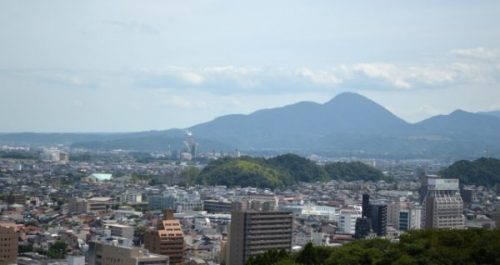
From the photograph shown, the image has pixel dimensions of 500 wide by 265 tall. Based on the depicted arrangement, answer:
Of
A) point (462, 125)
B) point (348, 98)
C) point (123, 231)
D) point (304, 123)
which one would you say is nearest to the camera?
point (123, 231)

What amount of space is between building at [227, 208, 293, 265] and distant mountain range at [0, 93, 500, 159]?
8632 cm

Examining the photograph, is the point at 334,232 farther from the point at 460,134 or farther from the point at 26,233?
the point at 460,134

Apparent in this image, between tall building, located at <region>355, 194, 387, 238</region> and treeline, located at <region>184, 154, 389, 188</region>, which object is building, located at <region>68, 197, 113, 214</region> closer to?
tall building, located at <region>355, 194, 387, 238</region>

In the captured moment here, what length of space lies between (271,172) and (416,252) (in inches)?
1617

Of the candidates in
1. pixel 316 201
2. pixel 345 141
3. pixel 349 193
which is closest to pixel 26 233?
pixel 316 201

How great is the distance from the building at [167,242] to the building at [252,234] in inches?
78.9

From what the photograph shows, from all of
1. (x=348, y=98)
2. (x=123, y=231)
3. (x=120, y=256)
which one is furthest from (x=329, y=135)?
(x=120, y=256)

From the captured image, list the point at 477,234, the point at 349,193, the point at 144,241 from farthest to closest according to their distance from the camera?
the point at 349,193 → the point at 144,241 → the point at 477,234

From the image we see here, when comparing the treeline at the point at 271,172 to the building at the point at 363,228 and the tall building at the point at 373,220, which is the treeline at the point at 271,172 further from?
the building at the point at 363,228

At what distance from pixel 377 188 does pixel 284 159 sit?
11344 mm

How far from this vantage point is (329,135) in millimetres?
156875

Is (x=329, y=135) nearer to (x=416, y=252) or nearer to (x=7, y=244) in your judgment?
(x=7, y=244)

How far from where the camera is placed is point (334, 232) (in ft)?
107

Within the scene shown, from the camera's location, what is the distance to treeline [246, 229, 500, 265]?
14.8 metres
